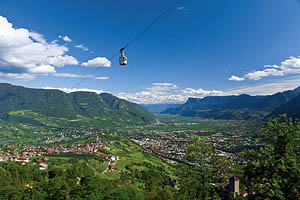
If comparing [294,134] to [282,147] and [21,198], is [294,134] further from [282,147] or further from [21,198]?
[21,198]

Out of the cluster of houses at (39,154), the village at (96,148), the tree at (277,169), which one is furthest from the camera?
the village at (96,148)

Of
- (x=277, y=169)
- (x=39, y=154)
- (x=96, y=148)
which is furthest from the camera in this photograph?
(x=96, y=148)

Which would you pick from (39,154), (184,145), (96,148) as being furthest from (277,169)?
(184,145)

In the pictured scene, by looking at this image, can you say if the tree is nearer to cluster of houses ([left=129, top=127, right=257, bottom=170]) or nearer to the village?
the village

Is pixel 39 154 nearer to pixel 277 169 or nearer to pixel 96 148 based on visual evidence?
pixel 96 148

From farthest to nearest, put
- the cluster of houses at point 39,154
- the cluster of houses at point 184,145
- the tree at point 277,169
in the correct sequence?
the cluster of houses at point 184,145 → the cluster of houses at point 39,154 → the tree at point 277,169

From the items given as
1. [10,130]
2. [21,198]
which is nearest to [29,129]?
[10,130]

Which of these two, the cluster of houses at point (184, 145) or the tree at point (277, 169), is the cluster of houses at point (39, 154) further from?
the tree at point (277, 169)

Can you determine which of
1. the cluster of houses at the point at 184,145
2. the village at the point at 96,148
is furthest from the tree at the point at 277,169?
the cluster of houses at the point at 184,145

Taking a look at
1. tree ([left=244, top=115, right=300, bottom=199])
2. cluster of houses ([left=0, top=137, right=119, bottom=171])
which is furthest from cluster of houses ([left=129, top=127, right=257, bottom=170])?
tree ([left=244, top=115, right=300, bottom=199])
